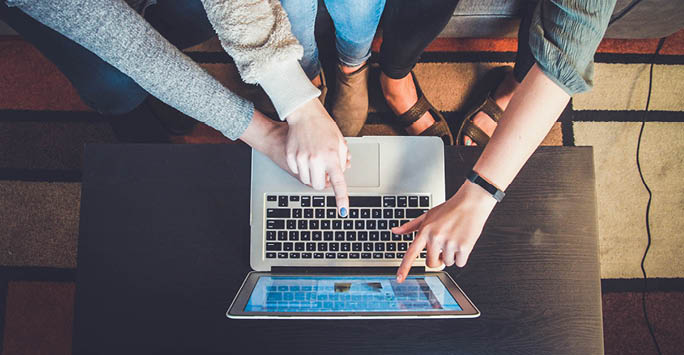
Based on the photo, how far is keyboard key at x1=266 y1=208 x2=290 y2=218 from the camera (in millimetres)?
673

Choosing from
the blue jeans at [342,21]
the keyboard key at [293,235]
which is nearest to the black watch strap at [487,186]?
the keyboard key at [293,235]

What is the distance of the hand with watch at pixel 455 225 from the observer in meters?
0.60

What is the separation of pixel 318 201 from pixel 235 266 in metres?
0.20

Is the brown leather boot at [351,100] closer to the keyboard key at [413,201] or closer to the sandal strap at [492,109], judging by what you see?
the sandal strap at [492,109]

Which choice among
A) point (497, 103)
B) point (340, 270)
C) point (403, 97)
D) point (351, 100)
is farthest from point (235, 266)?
point (497, 103)

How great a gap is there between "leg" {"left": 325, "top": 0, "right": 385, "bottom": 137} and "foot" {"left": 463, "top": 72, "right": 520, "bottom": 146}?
0.36 m

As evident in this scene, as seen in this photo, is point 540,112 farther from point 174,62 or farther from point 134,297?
point 134,297

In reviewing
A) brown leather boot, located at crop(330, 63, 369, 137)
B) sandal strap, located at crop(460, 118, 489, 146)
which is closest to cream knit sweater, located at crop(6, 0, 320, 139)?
brown leather boot, located at crop(330, 63, 369, 137)

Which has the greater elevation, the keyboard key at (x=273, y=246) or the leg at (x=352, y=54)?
the leg at (x=352, y=54)

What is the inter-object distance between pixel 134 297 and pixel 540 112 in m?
0.79

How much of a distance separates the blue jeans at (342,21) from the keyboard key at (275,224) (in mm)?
433

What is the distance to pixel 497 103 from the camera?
1.20 m

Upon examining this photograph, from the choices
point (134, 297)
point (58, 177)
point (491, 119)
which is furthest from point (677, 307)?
point (58, 177)

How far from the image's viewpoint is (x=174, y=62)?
0.59 m
